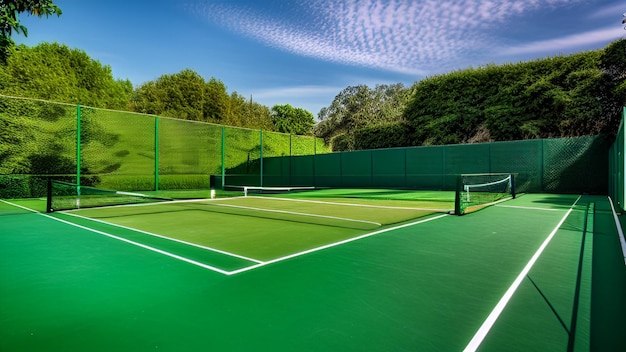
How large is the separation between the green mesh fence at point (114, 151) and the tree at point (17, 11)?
916 centimetres

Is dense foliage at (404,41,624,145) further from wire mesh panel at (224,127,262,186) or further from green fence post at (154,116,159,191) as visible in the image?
green fence post at (154,116,159,191)

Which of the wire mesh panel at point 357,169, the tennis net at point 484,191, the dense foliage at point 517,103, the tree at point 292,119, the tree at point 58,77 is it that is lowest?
the tennis net at point 484,191

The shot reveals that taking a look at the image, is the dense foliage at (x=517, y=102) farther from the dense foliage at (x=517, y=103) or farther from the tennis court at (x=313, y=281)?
the tennis court at (x=313, y=281)

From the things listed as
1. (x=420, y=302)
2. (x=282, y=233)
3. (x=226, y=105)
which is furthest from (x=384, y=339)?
(x=226, y=105)

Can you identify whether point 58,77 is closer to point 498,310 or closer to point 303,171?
point 303,171

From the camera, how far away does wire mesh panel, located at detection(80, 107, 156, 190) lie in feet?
49.1

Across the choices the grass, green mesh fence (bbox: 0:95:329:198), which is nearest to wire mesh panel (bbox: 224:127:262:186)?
green mesh fence (bbox: 0:95:329:198)

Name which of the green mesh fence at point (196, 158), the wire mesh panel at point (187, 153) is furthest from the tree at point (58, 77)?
the wire mesh panel at point (187, 153)

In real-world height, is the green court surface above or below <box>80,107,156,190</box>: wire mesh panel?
below

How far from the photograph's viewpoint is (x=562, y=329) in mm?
2367

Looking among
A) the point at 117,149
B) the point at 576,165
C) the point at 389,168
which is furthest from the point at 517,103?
the point at 117,149

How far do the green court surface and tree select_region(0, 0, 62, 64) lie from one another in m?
3.56

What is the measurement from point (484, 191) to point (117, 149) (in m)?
17.7

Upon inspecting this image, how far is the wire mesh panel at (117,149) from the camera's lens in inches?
589
